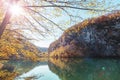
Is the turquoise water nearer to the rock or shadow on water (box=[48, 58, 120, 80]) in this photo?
shadow on water (box=[48, 58, 120, 80])

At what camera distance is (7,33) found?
6988mm

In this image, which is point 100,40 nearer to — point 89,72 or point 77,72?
point 77,72

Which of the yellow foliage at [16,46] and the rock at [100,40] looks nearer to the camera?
the yellow foliage at [16,46]

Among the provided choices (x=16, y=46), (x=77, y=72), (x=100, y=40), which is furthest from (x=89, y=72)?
(x=100, y=40)

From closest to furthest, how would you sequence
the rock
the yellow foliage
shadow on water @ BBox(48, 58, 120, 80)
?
the yellow foliage
shadow on water @ BBox(48, 58, 120, 80)
the rock

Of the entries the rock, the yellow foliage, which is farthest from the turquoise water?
the rock

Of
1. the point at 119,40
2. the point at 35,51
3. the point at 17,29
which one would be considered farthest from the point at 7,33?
the point at 119,40

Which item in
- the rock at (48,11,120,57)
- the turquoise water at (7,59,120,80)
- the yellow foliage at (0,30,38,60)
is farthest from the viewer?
the rock at (48,11,120,57)

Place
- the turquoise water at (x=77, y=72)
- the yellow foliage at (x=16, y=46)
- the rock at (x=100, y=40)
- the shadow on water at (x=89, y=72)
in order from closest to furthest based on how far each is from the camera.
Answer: the yellow foliage at (x=16, y=46) → the turquoise water at (x=77, y=72) → the shadow on water at (x=89, y=72) → the rock at (x=100, y=40)

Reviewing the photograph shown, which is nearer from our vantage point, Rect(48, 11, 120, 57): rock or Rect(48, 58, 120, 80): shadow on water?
Rect(48, 58, 120, 80): shadow on water

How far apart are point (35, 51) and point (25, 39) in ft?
1.33

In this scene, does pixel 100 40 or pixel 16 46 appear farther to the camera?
pixel 100 40

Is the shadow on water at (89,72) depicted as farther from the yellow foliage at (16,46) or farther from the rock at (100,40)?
the rock at (100,40)

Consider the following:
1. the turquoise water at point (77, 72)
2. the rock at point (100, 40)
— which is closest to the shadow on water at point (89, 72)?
the turquoise water at point (77, 72)
